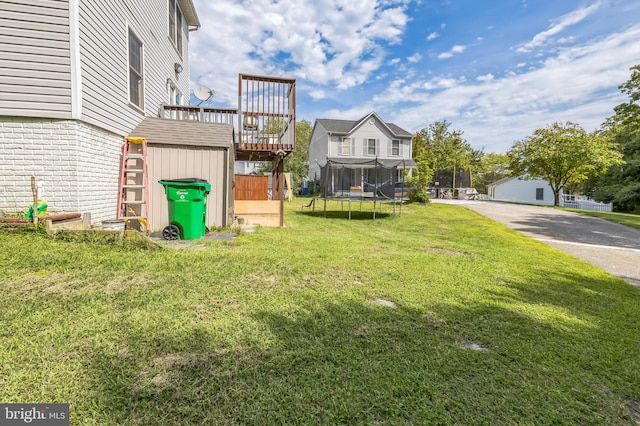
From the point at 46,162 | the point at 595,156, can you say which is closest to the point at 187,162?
the point at 46,162

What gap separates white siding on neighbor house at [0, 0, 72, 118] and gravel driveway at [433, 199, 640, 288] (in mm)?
9507

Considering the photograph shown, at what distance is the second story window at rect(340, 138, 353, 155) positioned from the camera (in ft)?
84.7

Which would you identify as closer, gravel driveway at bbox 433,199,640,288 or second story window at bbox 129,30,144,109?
gravel driveway at bbox 433,199,640,288

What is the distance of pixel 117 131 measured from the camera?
6336 mm

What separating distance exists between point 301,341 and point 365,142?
82.9ft

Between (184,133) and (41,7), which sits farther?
(184,133)

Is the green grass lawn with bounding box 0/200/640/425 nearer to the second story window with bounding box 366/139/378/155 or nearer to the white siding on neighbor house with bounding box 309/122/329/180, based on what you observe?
the white siding on neighbor house with bounding box 309/122/329/180

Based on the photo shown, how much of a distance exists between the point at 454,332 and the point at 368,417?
132 centimetres

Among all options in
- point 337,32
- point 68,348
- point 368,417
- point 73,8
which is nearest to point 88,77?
point 73,8

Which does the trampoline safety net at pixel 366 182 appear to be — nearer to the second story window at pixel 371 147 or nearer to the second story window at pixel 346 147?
the second story window at pixel 346 147

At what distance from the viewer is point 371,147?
2630 cm

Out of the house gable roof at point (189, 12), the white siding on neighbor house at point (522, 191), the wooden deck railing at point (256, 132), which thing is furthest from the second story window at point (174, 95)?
the white siding on neighbor house at point (522, 191)

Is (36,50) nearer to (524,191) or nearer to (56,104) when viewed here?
(56,104)

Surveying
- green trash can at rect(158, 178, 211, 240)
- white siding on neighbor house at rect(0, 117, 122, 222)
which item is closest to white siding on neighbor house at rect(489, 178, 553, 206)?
green trash can at rect(158, 178, 211, 240)
